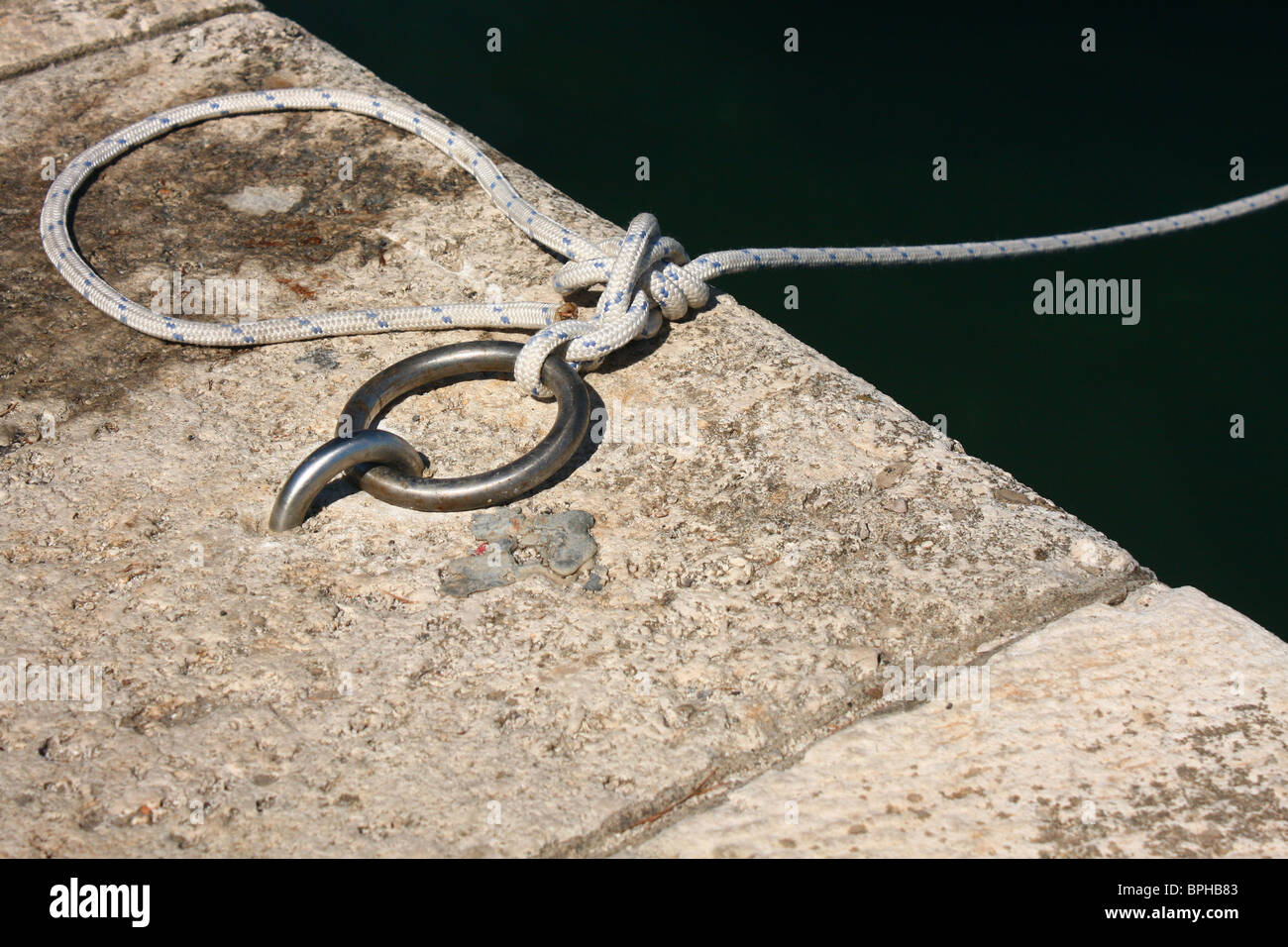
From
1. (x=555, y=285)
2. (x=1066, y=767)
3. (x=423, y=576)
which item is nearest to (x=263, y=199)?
(x=555, y=285)

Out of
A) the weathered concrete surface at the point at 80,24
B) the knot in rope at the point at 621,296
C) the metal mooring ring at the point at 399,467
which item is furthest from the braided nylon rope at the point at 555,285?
the weathered concrete surface at the point at 80,24

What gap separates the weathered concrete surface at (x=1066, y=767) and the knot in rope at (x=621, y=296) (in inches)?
35.9

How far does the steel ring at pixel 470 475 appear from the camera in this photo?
1.93 metres

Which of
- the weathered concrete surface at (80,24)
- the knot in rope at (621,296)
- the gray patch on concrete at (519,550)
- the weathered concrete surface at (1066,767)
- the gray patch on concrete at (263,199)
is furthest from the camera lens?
the weathered concrete surface at (80,24)

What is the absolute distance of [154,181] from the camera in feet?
8.91

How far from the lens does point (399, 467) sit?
198 cm

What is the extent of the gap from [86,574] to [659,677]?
96 cm

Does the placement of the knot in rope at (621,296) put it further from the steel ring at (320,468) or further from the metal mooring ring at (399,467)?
the steel ring at (320,468)

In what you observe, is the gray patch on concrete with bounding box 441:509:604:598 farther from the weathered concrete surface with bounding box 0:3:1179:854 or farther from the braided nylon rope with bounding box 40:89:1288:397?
the braided nylon rope with bounding box 40:89:1288:397

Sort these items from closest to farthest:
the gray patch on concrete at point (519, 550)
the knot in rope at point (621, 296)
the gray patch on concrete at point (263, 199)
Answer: the gray patch on concrete at point (519, 550) → the knot in rope at point (621, 296) → the gray patch on concrete at point (263, 199)
